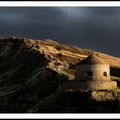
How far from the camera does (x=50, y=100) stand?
6556 cm

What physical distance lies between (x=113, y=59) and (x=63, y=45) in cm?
977

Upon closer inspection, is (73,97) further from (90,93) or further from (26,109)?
(26,109)

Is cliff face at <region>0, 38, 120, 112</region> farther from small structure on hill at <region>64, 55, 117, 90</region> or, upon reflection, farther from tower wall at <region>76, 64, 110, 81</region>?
small structure on hill at <region>64, 55, 117, 90</region>

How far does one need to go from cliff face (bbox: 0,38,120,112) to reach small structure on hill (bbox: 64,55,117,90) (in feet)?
13.8

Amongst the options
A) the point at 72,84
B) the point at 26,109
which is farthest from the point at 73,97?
the point at 26,109

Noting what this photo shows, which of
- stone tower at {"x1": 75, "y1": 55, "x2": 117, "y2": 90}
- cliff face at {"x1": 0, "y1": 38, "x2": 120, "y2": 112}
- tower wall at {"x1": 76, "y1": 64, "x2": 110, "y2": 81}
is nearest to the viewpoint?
stone tower at {"x1": 75, "y1": 55, "x2": 117, "y2": 90}

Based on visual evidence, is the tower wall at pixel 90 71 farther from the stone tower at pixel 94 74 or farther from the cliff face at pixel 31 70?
the cliff face at pixel 31 70

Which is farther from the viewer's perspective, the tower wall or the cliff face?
the cliff face

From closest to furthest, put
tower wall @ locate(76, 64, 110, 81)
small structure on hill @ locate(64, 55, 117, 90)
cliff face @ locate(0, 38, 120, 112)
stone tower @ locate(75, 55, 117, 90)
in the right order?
1. small structure on hill @ locate(64, 55, 117, 90)
2. stone tower @ locate(75, 55, 117, 90)
3. tower wall @ locate(76, 64, 110, 81)
4. cliff face @ locate(0, 38, 120, 112)

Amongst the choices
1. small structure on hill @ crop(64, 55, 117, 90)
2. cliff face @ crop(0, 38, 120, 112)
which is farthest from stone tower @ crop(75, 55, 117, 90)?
cliff face @ crop(0, 38, 120, 112)

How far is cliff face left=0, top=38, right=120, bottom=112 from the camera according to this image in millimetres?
74875

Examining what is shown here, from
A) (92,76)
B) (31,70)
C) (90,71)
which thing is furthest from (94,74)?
(31,70)

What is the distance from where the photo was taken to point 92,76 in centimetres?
6150

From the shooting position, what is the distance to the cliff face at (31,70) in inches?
2948
